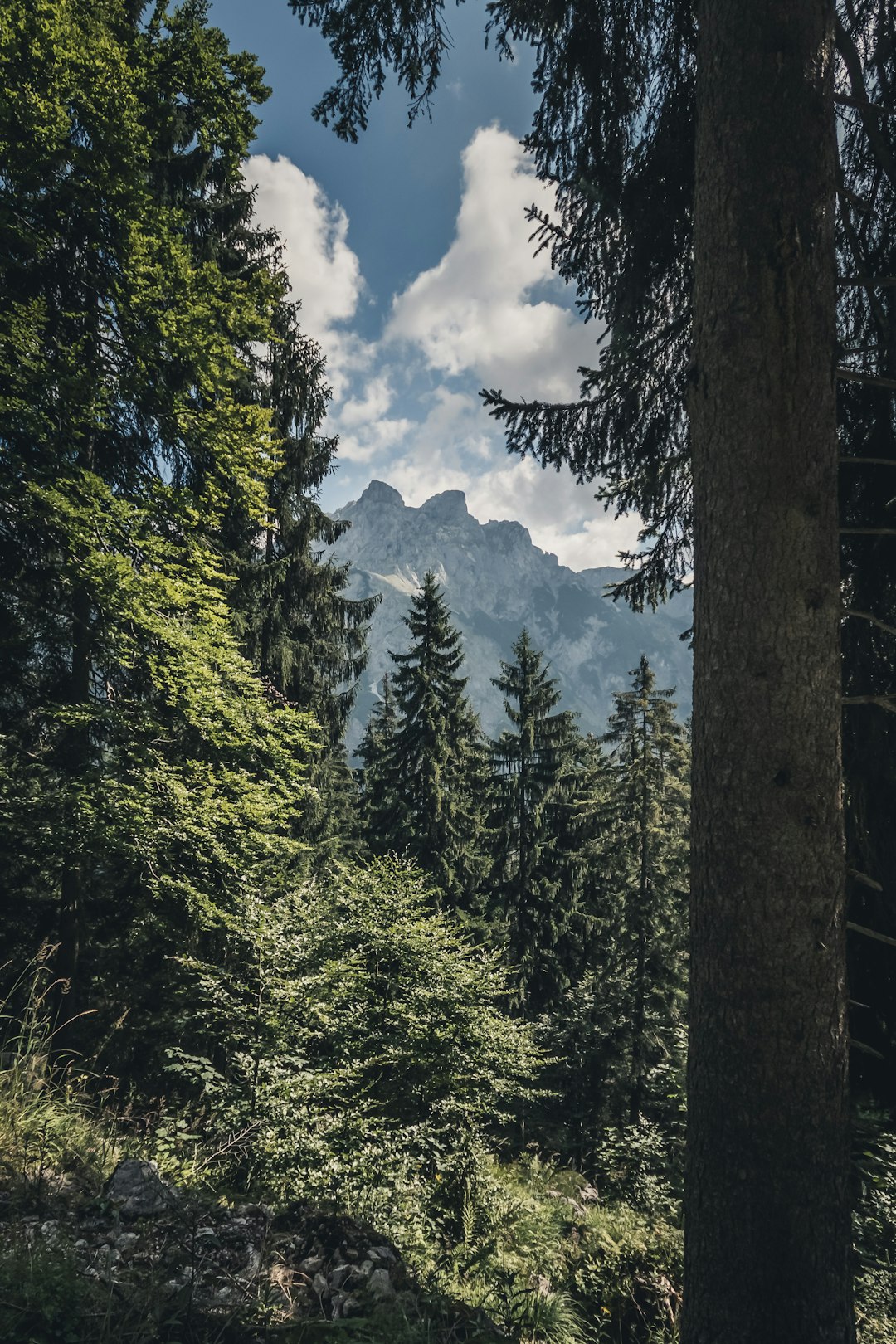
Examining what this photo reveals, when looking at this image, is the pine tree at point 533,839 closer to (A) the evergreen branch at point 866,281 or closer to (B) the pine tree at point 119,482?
(B) the pine tree at point 119,482

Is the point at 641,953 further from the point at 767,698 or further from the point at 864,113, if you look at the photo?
the point at 864,113

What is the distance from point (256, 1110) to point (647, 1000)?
47.6ft

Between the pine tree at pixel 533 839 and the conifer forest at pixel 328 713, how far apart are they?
8353mm

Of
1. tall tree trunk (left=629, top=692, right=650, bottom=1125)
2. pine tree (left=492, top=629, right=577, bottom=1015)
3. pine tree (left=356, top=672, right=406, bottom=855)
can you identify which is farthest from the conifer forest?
pine tree (left=492, top=629, right=577, bottom=1015)

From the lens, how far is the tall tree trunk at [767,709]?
1.86 meters

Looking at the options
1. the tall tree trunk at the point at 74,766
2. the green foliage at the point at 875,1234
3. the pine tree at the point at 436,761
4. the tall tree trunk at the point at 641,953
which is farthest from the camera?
the pine tree at the point at 436,761

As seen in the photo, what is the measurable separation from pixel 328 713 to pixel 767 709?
10.8m

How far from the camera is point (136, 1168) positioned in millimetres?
3408

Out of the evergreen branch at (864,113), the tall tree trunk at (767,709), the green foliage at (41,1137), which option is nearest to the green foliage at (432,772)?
the green foliage at (41,1137)

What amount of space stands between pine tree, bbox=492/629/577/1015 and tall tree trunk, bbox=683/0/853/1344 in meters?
17.0

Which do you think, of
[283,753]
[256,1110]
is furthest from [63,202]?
[256,1110]

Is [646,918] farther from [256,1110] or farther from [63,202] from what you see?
[63,202]

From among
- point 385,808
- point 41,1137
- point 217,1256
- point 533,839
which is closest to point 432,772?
point 385,808

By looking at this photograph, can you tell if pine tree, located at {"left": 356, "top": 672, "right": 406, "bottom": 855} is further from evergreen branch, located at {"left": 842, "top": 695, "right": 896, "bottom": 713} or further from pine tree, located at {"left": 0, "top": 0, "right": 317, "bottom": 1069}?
evergreen branch, located at {"left": 842, "top": 695, "right": 896, "bottom": 713}
